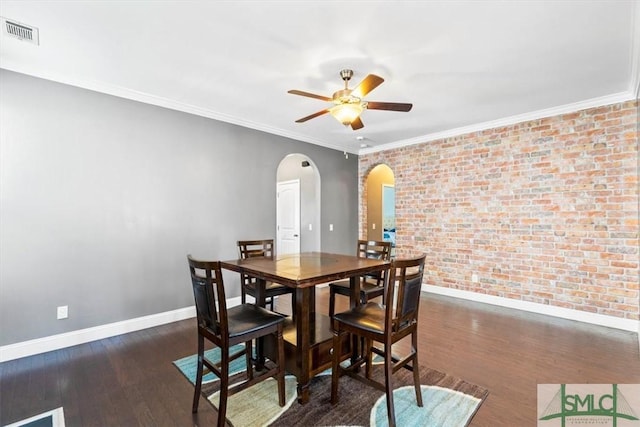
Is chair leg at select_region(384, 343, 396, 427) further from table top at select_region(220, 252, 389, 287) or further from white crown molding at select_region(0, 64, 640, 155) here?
white crown molding at select_region(0, 64, 640, 155)

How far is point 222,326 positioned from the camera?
69.9 inches

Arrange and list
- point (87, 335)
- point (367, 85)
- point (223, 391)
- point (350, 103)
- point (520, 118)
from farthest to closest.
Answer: point (520, 118)
point (87, 335)
point (350, 103)
point (367, 85)
point (223, 391)

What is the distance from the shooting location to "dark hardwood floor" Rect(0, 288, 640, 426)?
1.98 metres

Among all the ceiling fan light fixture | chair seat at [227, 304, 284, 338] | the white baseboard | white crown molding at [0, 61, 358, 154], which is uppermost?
white crown molding at [0, 61, 358, 154]

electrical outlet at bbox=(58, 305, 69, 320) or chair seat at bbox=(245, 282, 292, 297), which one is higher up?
chair seat at bbox=(245, 282, 292, 297)

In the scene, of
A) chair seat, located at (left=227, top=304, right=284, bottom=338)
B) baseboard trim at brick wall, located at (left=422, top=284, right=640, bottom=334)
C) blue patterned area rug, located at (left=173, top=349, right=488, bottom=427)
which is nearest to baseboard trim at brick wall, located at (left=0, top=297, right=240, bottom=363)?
blue patterned area rug, located at (left=173, top=349, right=488, bottom=427)

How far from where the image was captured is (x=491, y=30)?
7.38ft

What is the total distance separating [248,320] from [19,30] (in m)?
2.76

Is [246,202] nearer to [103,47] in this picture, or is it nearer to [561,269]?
[103,47]

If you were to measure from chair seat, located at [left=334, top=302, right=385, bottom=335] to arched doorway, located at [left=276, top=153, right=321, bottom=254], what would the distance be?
3432mm

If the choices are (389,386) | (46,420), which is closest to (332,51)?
(389,386)

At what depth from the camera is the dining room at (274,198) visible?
217 centimetres

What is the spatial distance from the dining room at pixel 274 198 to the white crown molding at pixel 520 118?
27 mm

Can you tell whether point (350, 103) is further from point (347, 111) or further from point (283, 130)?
point (283, 130)
